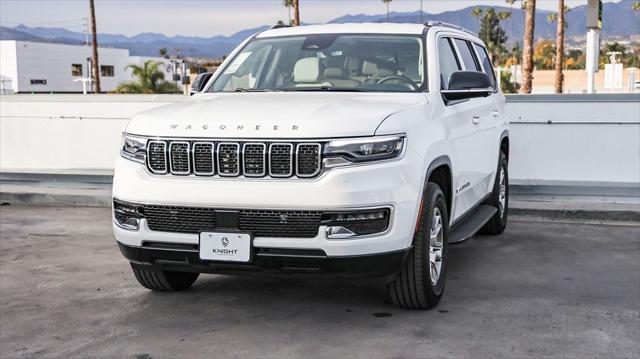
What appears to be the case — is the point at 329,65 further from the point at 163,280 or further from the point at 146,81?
the point at 146,81

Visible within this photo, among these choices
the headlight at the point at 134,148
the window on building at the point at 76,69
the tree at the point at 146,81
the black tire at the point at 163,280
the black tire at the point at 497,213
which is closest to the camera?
the headlight at the point at 134,148

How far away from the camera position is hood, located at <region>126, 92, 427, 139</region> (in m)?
4.86

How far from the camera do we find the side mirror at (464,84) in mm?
5973

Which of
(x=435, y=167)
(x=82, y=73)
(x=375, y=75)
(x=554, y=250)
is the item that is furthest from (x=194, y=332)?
(x=82, y=73)

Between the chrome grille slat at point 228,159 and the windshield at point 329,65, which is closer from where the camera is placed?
the chrome grille slat at point 228,159

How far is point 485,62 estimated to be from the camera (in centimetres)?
814

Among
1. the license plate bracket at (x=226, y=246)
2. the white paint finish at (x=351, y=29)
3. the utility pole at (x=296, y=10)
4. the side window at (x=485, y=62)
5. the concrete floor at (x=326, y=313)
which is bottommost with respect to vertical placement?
the concrete floor at (x=326, y=313)

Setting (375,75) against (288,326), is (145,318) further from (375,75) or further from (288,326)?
(375,75)

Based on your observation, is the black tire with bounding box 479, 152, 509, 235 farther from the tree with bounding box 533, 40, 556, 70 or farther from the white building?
the tree with bounding box 533, 40, 556, 70

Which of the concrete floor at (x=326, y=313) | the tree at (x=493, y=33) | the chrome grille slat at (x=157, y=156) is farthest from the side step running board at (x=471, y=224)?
the tree at (x=493, y=33)

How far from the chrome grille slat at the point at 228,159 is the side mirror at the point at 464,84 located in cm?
175

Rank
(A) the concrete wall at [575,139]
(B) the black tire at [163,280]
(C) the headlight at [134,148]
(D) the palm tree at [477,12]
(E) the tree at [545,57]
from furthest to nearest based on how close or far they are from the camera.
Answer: (D) the palm tree at [477,12] < (E) the tree at [545,57] < (A) the concrete wall at [575,139] < (B) the black tire at [163,280] < (C) the headlight at [134,148]

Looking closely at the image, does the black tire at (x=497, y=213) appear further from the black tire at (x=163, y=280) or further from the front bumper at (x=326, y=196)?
the black tire at (x=163, y=280)

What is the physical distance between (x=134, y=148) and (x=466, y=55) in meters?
3.34
